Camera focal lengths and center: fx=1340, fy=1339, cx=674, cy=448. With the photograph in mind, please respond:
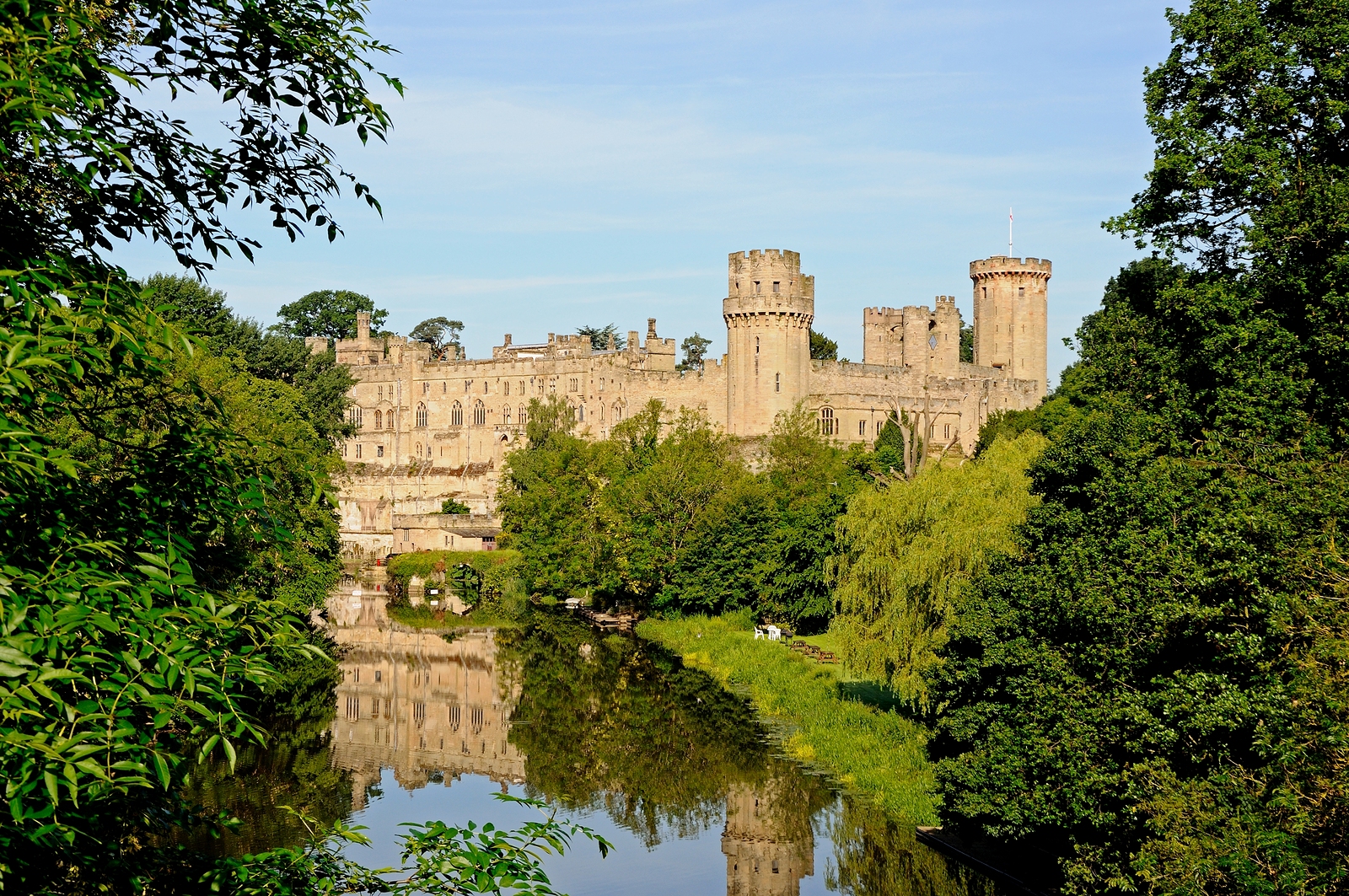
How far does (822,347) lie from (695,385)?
2358 centimetres

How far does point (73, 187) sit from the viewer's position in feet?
25.8

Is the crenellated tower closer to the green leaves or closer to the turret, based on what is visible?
the turret

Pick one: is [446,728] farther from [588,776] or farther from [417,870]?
[417,870]

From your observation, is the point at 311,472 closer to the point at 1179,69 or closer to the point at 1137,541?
the point at 1137,541

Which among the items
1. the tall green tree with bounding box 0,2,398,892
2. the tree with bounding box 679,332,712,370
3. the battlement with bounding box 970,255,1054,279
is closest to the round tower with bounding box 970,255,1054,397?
the battlement with bounding box 970,255,1054,279

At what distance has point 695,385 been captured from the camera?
72.5 meters

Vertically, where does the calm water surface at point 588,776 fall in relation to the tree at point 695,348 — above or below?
below

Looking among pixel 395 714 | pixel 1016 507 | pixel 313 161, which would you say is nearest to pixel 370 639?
pixel 395 714

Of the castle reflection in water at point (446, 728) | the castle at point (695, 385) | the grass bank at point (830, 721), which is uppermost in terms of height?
the castle at point (695, 385)

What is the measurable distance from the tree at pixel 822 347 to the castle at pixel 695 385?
12.9m

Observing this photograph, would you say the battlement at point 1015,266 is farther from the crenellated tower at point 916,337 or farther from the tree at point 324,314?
the tree at point 324,314

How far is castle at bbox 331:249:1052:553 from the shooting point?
67.2 meters

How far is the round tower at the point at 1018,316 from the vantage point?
78.0m

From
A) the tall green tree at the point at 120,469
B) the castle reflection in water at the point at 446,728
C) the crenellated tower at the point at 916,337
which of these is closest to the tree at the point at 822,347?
the crenellated tower at the point at 916,337
